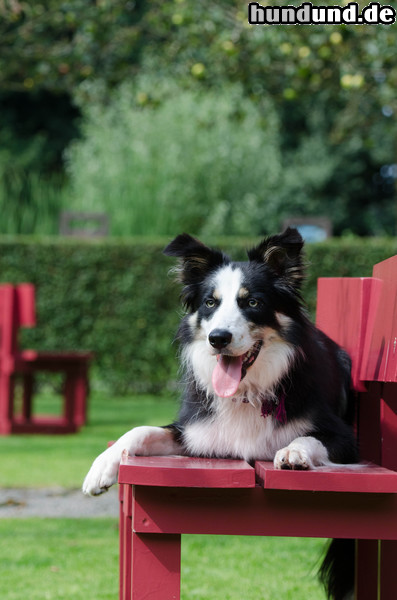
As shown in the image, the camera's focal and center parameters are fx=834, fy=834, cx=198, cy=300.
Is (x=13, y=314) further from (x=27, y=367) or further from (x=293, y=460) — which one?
(x=293, y=460)

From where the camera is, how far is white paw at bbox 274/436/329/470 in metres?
2.18

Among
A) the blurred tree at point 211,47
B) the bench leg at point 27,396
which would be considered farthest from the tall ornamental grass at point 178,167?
the bench leg at point 27,396

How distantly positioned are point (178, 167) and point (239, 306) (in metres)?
16.7

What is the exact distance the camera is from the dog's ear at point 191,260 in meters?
2.88

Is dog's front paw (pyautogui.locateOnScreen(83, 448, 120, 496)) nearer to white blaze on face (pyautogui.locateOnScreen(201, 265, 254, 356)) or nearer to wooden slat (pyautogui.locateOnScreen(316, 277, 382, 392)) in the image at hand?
white blaze on face (pyautogui.locateOnScreen(201, 265, 254, 356))

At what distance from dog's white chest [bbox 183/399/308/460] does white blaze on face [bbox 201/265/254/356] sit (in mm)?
191

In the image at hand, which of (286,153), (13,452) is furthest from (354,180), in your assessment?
(13,452)

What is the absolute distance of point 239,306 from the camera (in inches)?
110

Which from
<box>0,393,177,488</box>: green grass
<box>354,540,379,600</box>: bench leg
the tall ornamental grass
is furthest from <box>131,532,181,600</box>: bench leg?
the tall ornamental grass

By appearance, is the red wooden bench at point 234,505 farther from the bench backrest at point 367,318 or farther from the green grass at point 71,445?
the green grass at point 71,445

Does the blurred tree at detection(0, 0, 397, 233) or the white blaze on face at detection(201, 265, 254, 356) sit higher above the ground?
the blurred tree at detection(0, 0, 397, 233)

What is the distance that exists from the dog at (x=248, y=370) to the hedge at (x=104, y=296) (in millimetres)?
9691

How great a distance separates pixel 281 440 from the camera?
8.47 ft

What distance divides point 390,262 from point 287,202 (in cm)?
2518
